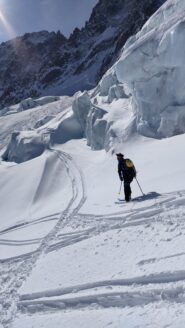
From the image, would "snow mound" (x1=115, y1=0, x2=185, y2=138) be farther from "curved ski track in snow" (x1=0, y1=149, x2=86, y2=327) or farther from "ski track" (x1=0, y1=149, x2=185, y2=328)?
"ski track" (x1=0, y1=149, x2=185, y2=328)

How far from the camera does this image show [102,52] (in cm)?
11906

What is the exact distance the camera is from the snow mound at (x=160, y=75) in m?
21.3

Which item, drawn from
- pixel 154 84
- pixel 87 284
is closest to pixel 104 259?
pixel 87 284

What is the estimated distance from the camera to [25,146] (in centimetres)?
3566

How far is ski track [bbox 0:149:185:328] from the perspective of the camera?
25.3 feet

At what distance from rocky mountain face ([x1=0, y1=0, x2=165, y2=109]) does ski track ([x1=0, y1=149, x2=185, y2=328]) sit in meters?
84.1

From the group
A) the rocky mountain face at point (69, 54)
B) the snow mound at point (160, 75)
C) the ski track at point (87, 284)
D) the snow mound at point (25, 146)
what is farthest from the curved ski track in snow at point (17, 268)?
the rocky mountain face at point (69, 54)

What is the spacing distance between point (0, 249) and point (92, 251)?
5.53m

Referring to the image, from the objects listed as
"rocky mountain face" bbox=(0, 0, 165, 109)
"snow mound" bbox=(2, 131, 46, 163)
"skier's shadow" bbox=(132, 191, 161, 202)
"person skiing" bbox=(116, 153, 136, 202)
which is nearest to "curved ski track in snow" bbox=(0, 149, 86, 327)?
"person skiing" bbox=(116, 153, 136, 202)

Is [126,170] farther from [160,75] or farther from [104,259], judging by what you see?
[160,75]

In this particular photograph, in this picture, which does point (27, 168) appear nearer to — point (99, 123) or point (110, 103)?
point (99, 123)

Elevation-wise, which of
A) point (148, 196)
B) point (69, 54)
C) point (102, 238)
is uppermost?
point (69, 54)

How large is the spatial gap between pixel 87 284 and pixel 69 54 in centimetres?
13496

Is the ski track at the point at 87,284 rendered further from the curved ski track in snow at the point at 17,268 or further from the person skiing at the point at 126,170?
the person skiing at the point at 126,170
